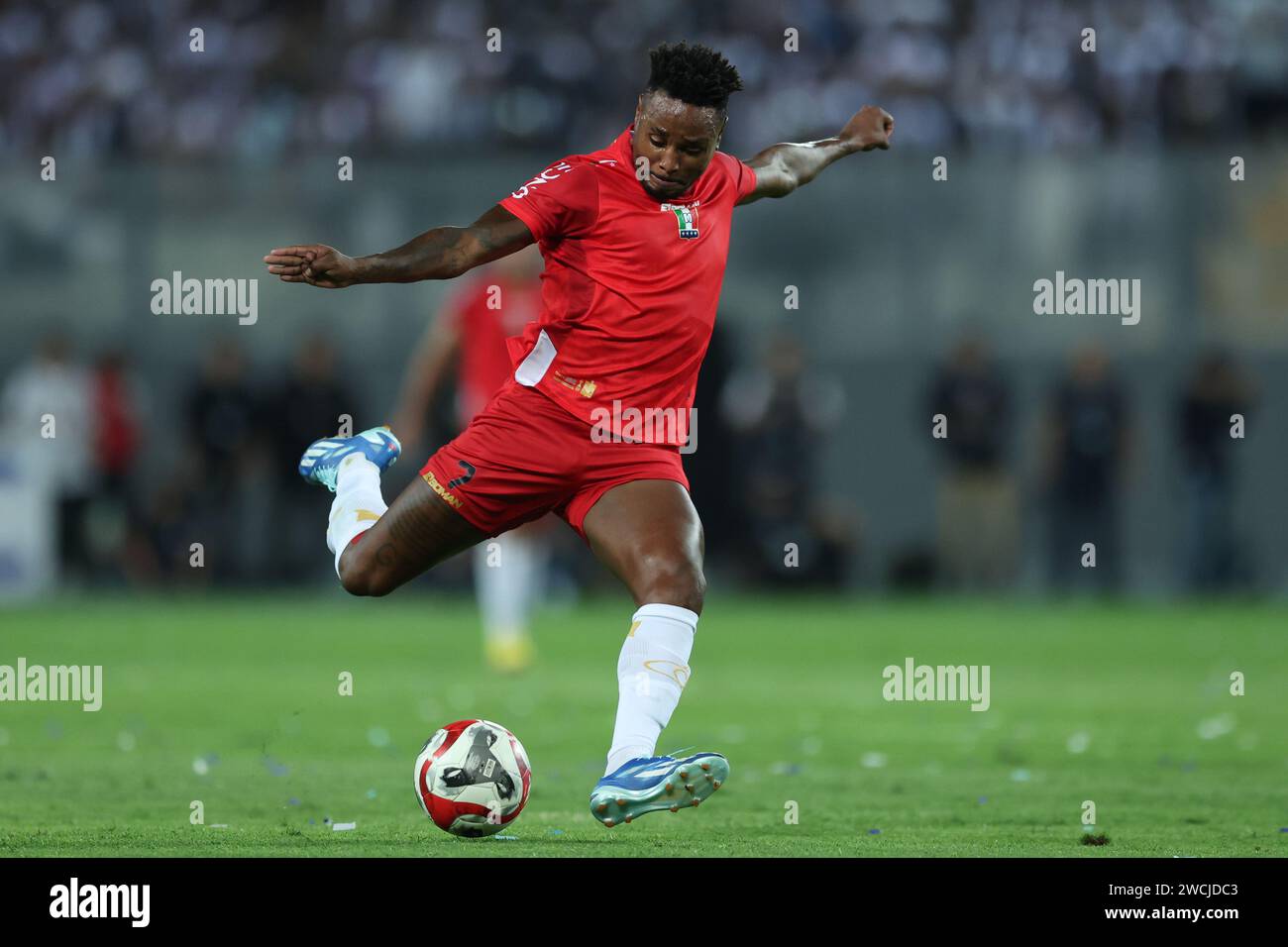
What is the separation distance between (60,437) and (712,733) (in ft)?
38.8

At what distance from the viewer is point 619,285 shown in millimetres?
7020

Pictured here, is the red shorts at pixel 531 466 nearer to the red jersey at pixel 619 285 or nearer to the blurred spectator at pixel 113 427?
the red jersey at pixel 619 285

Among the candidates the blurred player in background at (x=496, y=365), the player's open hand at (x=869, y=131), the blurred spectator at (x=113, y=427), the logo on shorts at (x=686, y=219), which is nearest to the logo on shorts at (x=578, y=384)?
the logo on shorts at (x=686, y=219)

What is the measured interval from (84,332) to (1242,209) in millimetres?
12603

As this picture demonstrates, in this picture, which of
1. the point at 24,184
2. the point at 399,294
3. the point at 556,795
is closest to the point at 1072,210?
the point at 399,294

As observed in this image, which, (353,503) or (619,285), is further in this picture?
(353,503)

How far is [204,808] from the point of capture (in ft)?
24.2

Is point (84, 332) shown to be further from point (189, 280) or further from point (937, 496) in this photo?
point (937, 496)

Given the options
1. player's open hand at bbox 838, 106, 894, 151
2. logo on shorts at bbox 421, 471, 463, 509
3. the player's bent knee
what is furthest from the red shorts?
player's open hand at bbox 838, 106, 894, 151

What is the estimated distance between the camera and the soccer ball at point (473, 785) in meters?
6.73

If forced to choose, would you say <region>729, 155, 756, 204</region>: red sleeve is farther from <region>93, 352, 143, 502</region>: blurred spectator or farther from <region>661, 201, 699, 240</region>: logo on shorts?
<region>93, 352, 143, 502</region>: blurred spectator

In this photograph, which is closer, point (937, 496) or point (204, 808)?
point (204, 808)

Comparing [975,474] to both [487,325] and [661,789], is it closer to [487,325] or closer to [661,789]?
[487,325]

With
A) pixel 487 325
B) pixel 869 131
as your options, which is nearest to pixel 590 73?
pixel 487 325
